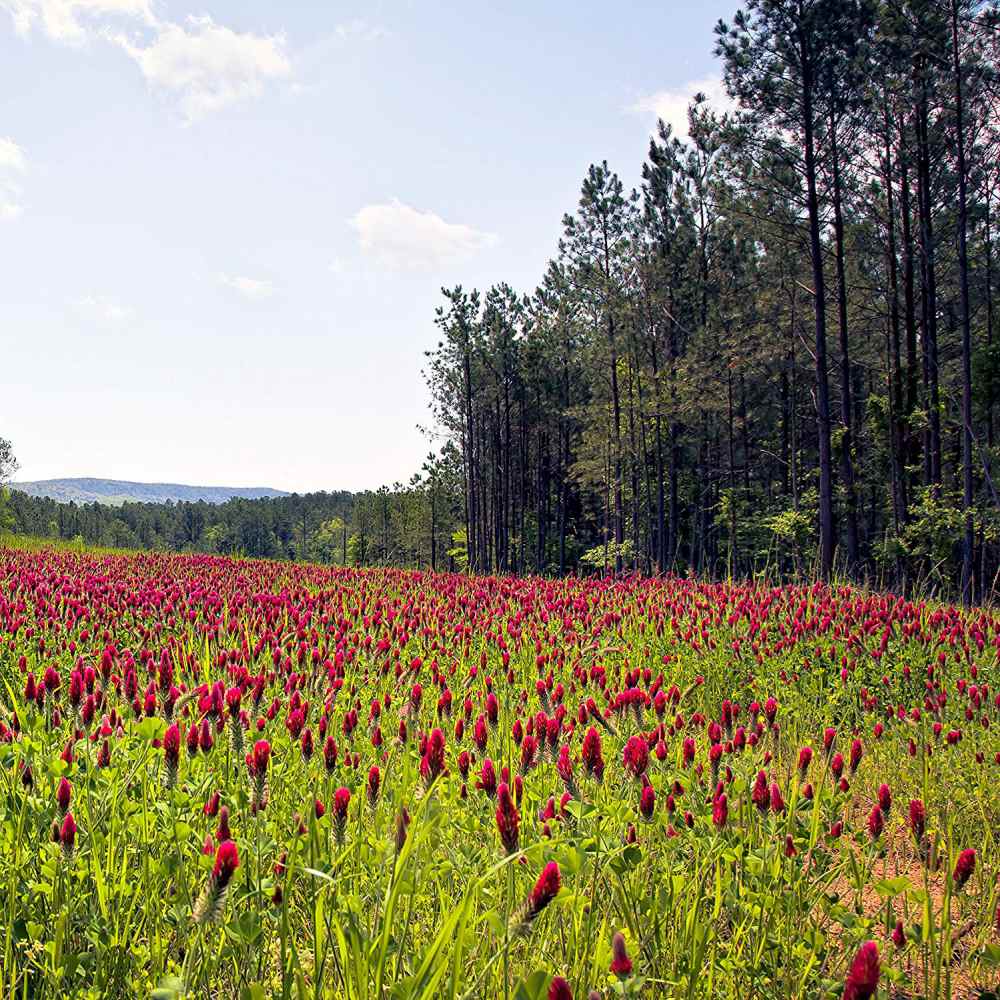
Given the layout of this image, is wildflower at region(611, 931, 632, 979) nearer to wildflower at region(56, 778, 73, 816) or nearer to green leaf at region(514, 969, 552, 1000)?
green leaf at region(514, 969, 552, 1000)

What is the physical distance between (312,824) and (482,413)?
55432 millimetres

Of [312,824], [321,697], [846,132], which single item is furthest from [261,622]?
[846,132]

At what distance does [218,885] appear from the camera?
1.77m

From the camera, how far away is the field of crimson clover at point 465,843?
203 centimetres

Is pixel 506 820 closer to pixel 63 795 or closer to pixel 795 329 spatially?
pixel 63 795

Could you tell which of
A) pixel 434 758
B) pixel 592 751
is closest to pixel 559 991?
pixel 592 751

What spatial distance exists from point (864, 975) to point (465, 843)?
1.93 m

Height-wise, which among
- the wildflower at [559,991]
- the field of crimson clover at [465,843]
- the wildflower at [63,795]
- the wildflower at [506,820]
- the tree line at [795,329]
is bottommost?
the field of crimson clover at [465,843]

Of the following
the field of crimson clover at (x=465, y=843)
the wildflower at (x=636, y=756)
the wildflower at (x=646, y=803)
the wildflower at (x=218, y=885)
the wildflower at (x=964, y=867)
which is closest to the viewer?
the wildflower at (x=218, y=885)

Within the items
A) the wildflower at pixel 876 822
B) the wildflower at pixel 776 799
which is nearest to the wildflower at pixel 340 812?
the wildflower at pixel 776 799

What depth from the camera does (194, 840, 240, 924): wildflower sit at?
1.75 metres

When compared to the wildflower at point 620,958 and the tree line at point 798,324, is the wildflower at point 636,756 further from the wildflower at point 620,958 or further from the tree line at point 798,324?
the tree line at point 798,324

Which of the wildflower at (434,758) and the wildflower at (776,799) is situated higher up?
the wildflower at (434,758)

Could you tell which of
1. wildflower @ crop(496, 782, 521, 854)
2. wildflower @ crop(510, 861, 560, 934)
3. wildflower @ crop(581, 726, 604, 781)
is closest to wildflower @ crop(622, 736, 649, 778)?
wildflower @ crop(581, 726, 604, 781)
